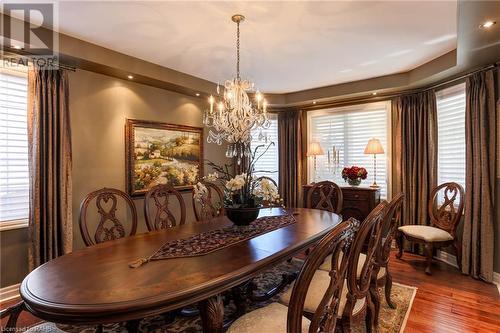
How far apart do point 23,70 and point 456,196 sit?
210 inches

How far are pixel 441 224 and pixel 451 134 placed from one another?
124 centimetres

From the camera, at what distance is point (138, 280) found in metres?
1.33

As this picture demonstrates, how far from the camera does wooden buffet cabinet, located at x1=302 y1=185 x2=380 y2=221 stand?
13.6 feet

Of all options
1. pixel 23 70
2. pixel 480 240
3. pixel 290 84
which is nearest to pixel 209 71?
pixel 290 84

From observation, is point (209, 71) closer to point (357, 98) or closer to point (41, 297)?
point (357, 98)

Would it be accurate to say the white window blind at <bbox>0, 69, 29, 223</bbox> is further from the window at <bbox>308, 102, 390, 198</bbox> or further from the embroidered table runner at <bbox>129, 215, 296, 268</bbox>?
the window at <bbox>308, 102, 390, 198</bbox>

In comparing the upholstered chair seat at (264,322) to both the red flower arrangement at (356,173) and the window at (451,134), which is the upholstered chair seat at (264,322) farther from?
the window at (451,134)

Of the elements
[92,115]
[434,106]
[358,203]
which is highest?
[434,106]

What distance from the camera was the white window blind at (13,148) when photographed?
2713 mm

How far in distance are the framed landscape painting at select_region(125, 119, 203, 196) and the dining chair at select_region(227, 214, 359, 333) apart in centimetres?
271

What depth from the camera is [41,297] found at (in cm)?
117

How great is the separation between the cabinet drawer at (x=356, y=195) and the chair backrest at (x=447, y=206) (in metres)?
0.83

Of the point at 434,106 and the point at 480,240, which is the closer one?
the point at 480,240

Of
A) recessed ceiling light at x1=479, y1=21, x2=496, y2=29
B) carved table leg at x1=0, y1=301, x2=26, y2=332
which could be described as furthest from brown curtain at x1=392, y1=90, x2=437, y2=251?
carved table leg at x1=0, y1=301, x2=26, y2=332
